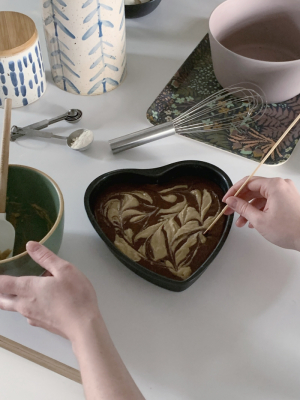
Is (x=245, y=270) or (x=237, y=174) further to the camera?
(x=237, y=174)

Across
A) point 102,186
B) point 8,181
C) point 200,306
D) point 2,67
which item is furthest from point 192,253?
point 2,67

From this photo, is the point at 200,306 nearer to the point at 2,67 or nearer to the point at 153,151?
the point at 153,151

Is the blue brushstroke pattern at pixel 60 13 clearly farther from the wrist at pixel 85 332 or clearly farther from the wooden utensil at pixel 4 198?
the wrist at pixel 85 332

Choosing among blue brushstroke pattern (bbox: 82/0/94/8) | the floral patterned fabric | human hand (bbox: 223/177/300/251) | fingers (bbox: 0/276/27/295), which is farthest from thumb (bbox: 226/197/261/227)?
blue brushstroke pattern (bbox: 82/0/94/8)

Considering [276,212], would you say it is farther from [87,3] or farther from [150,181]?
[87,3]

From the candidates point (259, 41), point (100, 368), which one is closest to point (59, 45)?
point (259, 41)

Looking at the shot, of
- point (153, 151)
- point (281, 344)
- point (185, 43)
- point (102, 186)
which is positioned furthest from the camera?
point (185, 43)

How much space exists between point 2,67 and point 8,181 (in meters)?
0.24

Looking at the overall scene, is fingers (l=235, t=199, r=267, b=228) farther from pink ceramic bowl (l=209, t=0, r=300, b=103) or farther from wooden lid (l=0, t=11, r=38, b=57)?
wooden lid (l=0, t=11, r=38, b=57)

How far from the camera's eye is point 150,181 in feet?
2.15

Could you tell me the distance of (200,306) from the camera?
0.56 m

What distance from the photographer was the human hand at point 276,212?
1.80ft

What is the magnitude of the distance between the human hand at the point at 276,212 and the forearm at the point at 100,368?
261 mm

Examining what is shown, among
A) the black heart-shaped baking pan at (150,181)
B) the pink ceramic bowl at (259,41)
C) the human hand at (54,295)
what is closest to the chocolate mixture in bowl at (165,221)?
the black heart-shaped baking pan at (150,181)
